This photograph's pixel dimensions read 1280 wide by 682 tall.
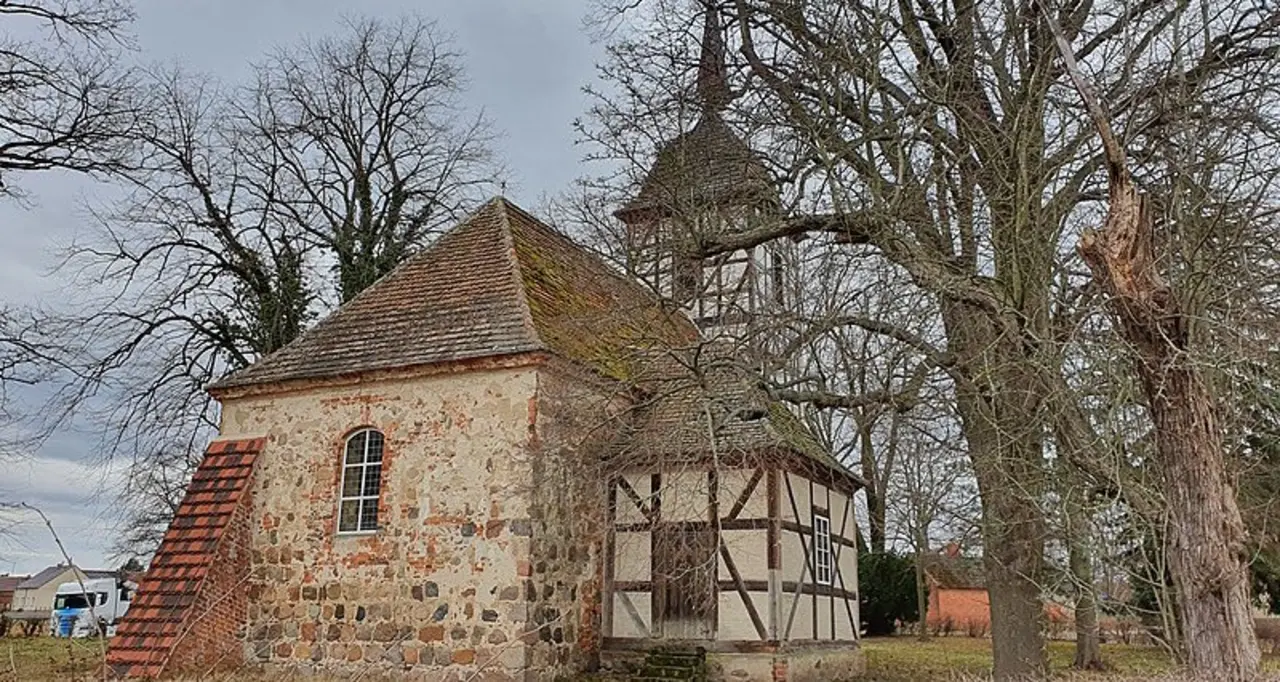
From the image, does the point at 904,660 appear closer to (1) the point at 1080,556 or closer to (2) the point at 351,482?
(1) the point at 1080,556

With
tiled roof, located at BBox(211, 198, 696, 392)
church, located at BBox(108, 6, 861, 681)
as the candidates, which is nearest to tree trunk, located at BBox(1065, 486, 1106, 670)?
church, located at BBox(108, 6, 861, 681)

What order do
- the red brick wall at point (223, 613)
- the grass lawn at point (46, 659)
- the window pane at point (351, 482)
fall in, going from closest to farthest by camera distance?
the grass lawn at point (46, 659), the red brick wall at point (223, 613), the window pane at point (351, 482)

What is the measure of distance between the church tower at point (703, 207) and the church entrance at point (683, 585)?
379 cm

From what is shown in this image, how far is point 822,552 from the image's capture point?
15.2 meters

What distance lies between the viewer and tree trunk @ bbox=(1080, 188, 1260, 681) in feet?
20.3

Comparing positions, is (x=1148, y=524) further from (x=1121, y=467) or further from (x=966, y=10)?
(x=966, y=10)

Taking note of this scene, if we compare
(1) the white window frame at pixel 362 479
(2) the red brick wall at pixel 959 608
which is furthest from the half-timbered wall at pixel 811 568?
(2) the red brick wall at pixel 959 608

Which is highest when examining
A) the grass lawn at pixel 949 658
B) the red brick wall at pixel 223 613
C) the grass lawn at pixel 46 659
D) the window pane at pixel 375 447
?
the window pane at pixel 375 447

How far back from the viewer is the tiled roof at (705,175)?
1002 cm

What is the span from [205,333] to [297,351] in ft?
19.5

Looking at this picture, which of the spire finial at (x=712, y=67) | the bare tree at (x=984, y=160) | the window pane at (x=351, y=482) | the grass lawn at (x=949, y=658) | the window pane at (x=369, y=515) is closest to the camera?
the bare tree at (x=984, y=160)

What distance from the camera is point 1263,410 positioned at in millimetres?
8688

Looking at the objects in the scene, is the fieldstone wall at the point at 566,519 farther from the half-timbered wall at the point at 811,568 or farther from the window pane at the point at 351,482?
the window pane at the point at 351,482

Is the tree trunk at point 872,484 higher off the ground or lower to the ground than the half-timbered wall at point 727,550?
higher
